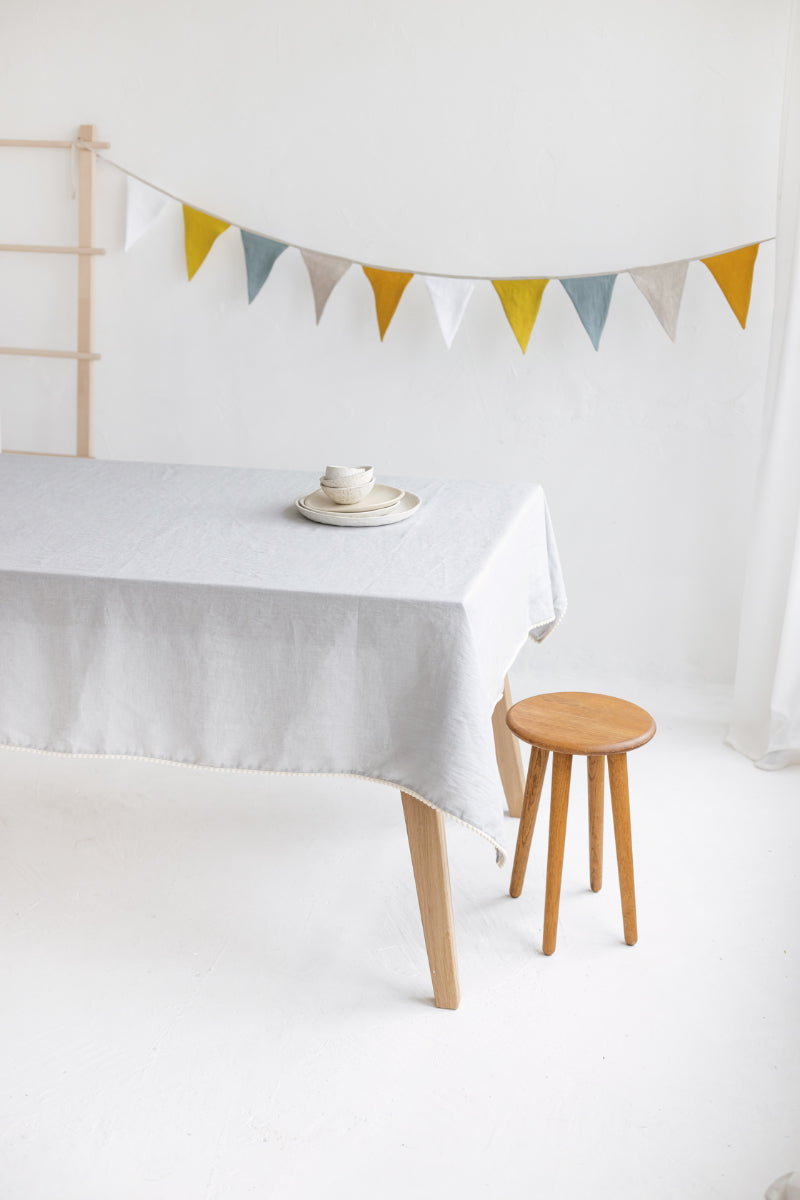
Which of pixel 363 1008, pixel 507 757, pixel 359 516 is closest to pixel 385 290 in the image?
pixel 359 516

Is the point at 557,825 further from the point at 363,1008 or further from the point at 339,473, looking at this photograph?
the point at 339,473

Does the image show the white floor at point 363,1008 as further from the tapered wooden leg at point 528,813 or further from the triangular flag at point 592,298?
the triangular flag at point 592,298

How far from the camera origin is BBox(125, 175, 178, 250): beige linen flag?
3.30m

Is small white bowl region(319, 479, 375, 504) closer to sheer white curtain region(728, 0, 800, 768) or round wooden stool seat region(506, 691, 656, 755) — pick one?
round wooden stool seat region(506, 691, 656, 755)

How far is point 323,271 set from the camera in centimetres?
320

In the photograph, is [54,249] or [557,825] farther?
[54,249]

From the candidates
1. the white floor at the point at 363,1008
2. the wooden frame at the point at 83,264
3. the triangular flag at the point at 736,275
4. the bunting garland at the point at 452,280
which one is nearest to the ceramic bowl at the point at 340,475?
the white floor at the point at 363,1008

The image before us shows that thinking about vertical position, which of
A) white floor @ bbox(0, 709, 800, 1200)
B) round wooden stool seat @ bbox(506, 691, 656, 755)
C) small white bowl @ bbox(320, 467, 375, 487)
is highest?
small white bowl @ bbox(320, 467, 375, 487)

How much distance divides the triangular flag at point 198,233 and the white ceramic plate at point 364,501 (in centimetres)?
137

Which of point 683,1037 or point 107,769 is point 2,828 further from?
point 683,1037

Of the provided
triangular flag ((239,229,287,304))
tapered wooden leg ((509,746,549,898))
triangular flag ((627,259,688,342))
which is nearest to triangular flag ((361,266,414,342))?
triangular flag ((239,229,287,304))

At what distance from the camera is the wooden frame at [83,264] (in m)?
3.31

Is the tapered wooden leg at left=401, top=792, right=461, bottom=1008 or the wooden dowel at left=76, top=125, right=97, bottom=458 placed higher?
the wooden dowel at left=76, top=125, right=97, bottom=458

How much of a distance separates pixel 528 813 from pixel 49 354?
2.25 meters
